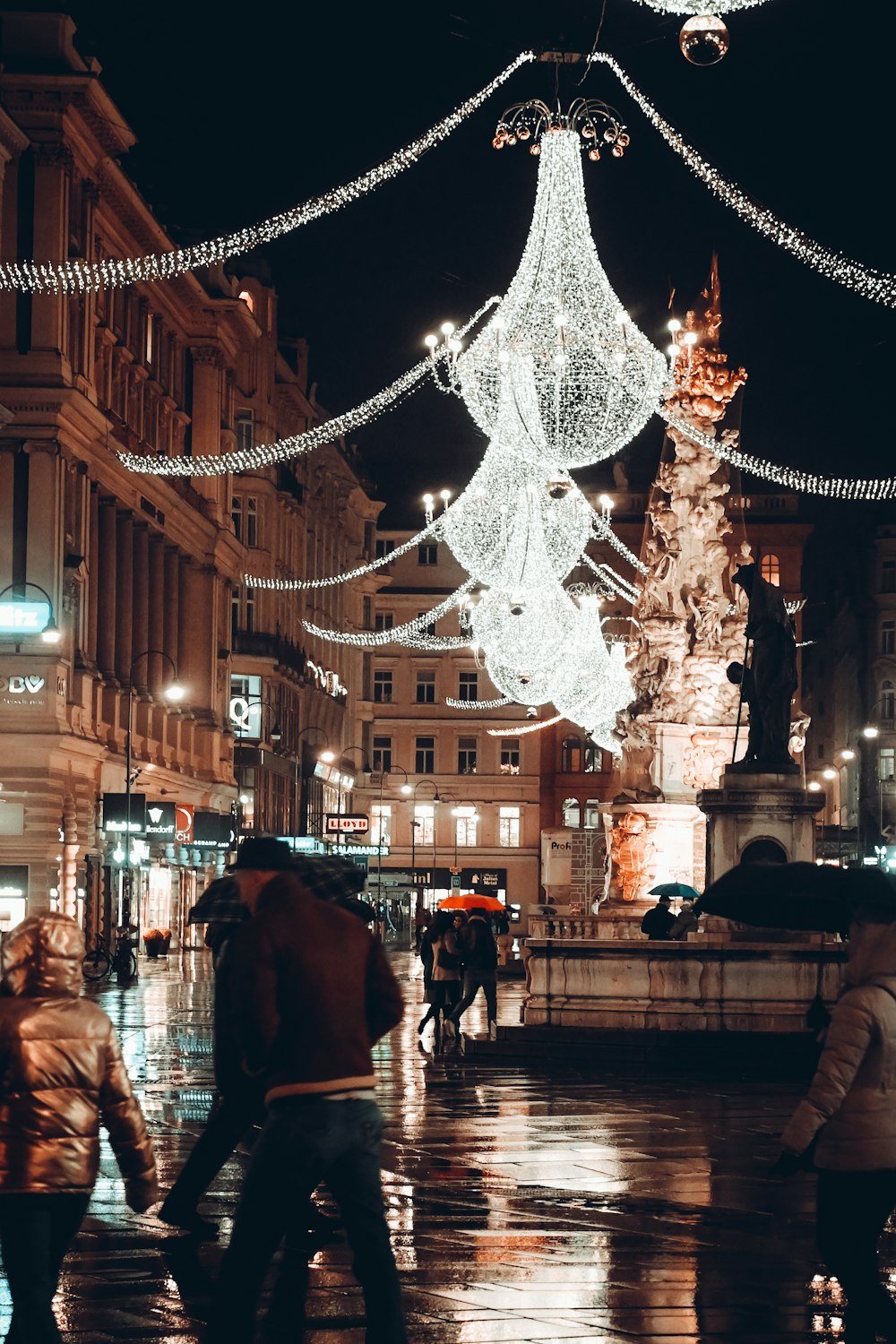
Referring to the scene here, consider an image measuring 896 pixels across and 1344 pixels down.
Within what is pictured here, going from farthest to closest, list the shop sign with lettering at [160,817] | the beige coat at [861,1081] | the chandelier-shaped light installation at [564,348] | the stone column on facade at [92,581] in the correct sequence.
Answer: the stone column on facade at [92,581], the shop sign with lettering at [160,817], the chandelier-shaped light installation at [564,348], the beige coat at [861,1081]

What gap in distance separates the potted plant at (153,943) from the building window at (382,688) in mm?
59048

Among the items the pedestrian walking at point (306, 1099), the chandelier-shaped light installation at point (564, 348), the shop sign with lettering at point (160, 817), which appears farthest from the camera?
the shop sign with lettering at point (160, 817)

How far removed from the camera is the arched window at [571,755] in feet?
392

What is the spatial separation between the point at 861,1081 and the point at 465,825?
112559 millimetres

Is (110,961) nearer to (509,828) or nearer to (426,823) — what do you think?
(426,823)

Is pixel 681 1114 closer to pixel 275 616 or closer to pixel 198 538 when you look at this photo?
pixel 198 538

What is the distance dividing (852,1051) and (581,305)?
22.5m

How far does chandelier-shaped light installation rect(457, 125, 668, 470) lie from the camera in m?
28.2

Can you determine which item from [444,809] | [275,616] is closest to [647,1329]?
[275,616]

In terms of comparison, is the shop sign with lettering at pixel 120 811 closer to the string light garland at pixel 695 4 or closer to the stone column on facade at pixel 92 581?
the stone column on facade at pixel 92 581

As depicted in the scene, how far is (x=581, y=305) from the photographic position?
29.7 metres

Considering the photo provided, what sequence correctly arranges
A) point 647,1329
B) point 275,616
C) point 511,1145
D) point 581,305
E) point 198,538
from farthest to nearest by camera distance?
1. point 275,616
2. point 198,538
3. point 581,305
4. point 511,1145
5. point 647,1329

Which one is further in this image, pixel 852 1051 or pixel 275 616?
pixel 275 616

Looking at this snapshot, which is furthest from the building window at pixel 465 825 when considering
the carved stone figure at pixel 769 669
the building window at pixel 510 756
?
the carved stone figure at pixel 769 669
